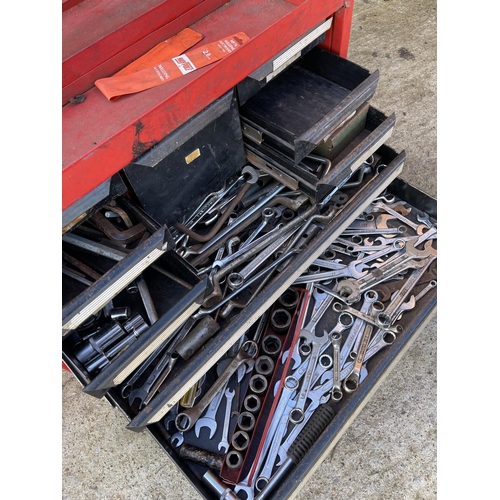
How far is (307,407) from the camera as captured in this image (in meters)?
1.43

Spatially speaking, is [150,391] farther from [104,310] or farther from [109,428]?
[109,428]

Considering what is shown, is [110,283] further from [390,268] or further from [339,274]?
[390,268]

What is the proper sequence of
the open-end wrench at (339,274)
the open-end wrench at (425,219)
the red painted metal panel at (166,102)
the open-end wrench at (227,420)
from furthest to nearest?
the open-end wrench at (425,219) → the open-end wrench at (339,274) → the open-end wrench at (227,420) → the red painted metal panel at (166,102)

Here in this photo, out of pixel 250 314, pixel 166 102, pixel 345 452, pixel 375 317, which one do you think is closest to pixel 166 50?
pixel 166 102

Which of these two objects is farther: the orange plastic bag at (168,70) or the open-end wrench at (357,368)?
the open-end wrench at (357,368)

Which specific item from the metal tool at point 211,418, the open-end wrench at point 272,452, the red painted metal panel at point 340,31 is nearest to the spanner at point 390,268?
the open-end wrench at point 272,452

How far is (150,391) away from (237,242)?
0.52 meters

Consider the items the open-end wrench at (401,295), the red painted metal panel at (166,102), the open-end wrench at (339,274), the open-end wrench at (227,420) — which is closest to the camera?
the red painted metal panel at (166,102)

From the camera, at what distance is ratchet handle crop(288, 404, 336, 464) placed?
4.33 ft

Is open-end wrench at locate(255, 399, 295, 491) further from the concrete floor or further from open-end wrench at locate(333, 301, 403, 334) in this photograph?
open-end wrench at locate(333, 301, 403, 334)

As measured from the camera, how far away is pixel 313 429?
4.45 feet

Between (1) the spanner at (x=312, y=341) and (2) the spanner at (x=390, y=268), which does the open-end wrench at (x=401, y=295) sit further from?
(1) the spanner at (x=312, y=341)

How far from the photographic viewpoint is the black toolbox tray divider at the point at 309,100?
4.21 feet

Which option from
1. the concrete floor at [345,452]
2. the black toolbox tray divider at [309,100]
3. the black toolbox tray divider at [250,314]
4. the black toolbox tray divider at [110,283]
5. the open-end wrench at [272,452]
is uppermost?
the black toolbox tray divider at [309,100]
